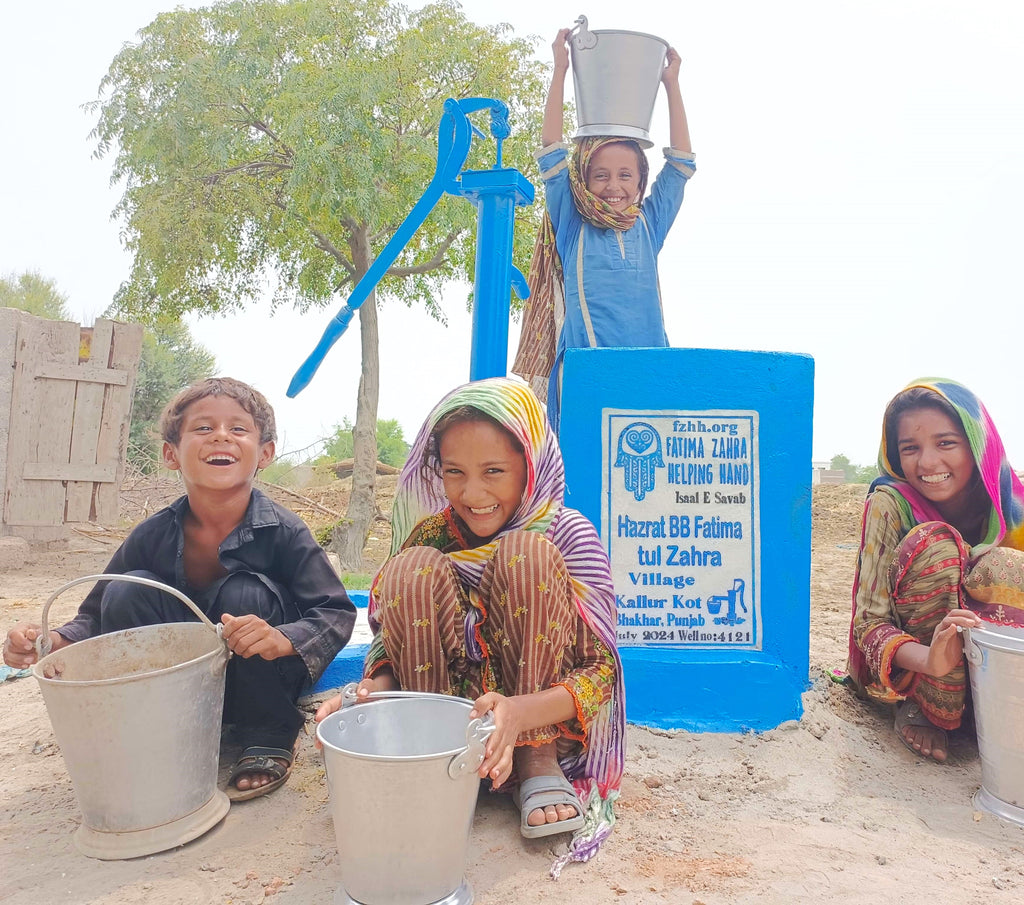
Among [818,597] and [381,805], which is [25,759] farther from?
[818,597]

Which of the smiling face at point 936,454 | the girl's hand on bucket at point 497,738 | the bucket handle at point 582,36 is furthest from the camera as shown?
the bucket handle at point 582,36

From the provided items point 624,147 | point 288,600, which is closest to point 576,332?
point 624,147

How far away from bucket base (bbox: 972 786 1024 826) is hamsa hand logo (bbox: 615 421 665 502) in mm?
1202

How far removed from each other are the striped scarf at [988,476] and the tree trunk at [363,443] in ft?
20.8

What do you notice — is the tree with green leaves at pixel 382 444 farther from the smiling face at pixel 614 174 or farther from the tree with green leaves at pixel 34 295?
the smiling face at pixel 614 174

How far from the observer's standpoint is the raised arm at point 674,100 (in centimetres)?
335

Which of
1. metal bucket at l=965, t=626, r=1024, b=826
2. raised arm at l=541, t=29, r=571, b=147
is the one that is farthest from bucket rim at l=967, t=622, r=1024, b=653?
raised arm at l=541, t=29, r=571, b=147

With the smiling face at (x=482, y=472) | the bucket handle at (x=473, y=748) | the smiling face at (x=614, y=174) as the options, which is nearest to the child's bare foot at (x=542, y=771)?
the bucket handle at (x=473, y=748)

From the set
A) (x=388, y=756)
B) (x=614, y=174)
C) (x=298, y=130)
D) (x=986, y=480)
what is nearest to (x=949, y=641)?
(x=986, y=480)

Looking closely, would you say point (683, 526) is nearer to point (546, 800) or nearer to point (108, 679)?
point (546, 800)

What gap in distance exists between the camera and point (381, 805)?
134cm

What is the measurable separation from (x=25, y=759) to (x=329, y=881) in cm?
120

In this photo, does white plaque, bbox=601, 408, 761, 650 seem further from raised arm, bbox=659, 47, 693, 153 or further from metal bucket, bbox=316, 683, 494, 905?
raised arm, bbox=659, 47, 693, 153

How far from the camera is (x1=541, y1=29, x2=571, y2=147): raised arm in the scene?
324 centimetres
